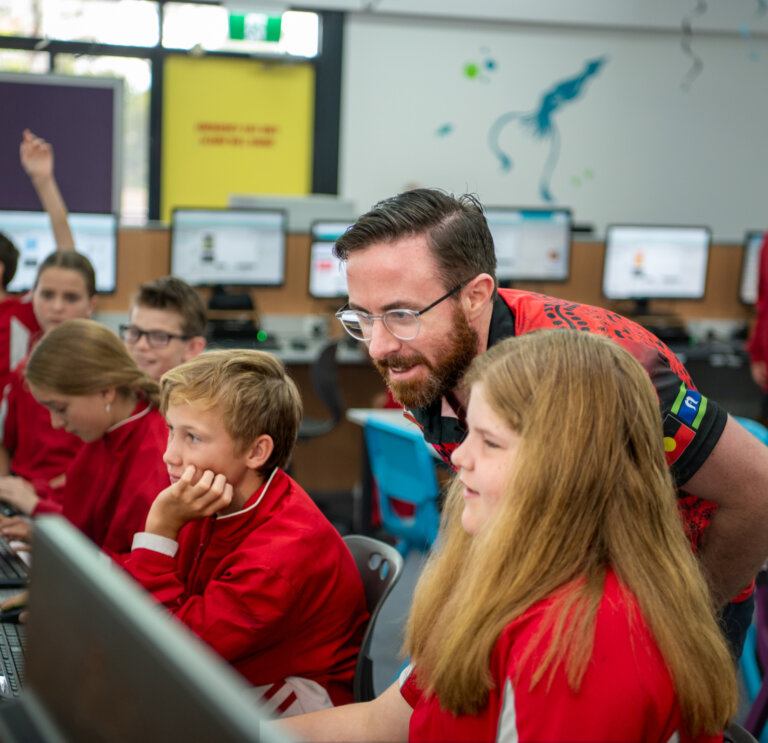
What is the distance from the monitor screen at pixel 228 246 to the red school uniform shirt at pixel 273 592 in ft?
10.5

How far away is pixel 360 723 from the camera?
1.17 metres

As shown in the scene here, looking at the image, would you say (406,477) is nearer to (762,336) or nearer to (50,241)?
(762,336)

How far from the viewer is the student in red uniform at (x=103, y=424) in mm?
1900

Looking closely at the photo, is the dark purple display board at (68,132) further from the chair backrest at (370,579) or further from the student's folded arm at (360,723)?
the student's folded arm at (360,723)

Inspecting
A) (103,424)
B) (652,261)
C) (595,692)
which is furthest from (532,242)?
(595,692)

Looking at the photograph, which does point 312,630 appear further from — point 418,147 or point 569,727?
point 418,147

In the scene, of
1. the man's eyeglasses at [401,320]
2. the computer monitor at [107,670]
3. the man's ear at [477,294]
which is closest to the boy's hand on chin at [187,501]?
the man's eyeglasses at [401,320]

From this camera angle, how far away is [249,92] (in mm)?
6906

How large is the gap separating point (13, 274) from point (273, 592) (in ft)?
7.23

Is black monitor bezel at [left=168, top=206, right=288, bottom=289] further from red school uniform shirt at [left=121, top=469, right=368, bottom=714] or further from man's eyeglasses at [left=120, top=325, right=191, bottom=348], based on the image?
red school uniform shirt at [left=121, top=469, right=368, bottom=714]

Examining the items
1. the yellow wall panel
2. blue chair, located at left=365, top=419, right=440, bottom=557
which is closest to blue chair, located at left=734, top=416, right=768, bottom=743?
blue chair, located at left=365, top=419, right=440, bottom=557

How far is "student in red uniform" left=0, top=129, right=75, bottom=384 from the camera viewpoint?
2.95m

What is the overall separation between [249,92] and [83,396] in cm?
544

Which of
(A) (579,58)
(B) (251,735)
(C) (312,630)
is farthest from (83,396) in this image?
(A) (579,58)
